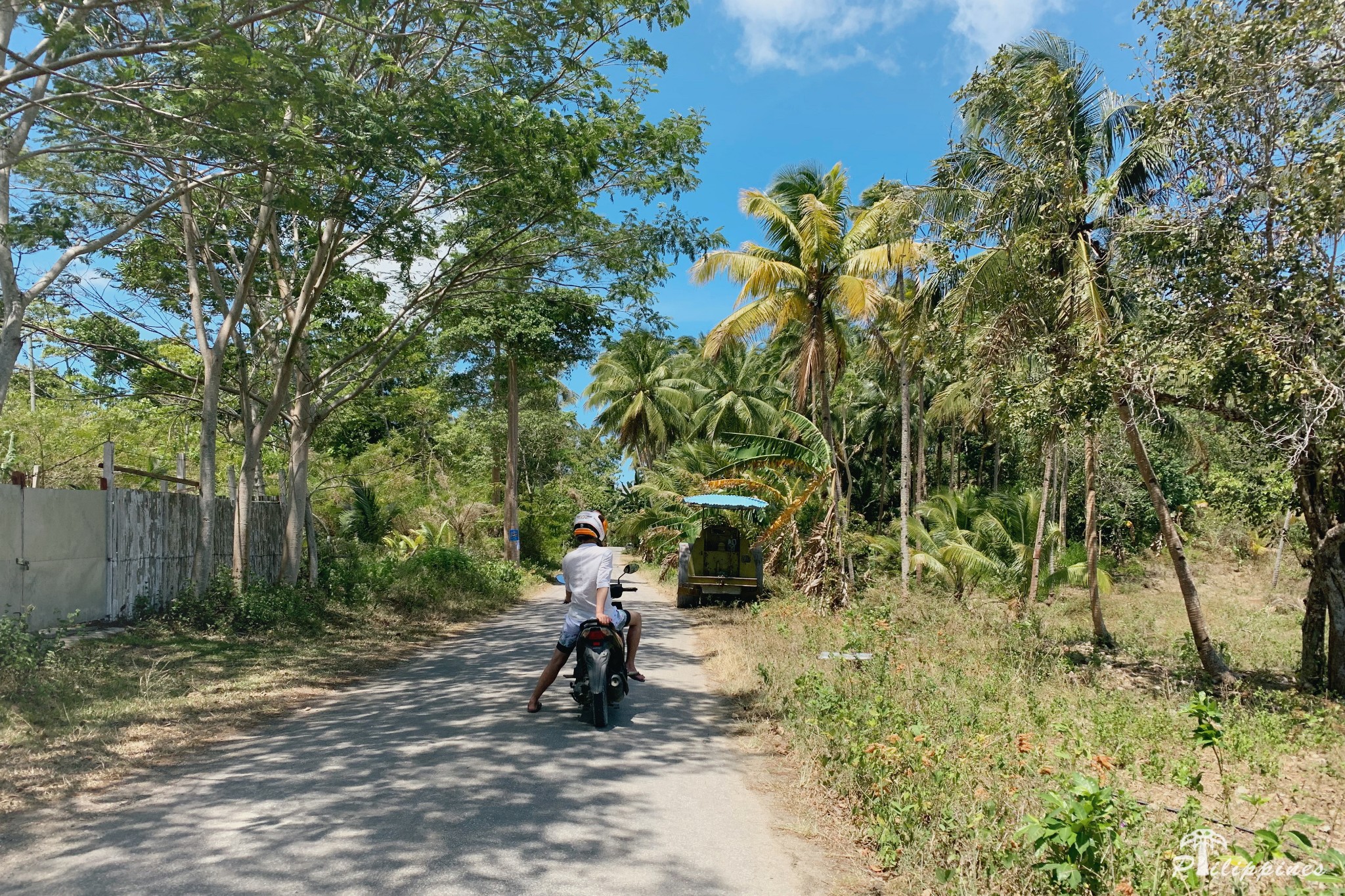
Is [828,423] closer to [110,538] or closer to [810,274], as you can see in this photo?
[810,274]

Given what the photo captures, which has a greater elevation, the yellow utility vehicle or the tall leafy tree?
the tall leafy tree

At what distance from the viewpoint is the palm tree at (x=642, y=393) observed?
4194 cm

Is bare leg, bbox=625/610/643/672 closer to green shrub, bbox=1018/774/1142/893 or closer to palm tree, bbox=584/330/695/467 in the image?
green shrub, bbox=1018/774/1142/893

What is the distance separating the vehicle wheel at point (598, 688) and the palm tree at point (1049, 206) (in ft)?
19.3

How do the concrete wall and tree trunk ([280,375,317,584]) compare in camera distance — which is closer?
the concrete wall

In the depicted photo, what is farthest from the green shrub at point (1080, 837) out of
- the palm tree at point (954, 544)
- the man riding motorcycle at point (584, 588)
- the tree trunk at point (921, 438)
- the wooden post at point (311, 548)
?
the tree trunk at point (921, 438)

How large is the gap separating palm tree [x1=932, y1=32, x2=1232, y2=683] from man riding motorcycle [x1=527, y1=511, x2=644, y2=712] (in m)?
5.45

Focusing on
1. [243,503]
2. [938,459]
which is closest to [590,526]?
[243,503]

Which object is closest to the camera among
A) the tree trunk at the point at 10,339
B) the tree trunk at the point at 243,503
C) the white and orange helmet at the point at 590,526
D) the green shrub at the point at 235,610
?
the white and orange helmet at the point at 590,526

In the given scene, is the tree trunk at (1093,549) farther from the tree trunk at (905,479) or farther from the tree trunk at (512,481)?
the tree trunk at (512,481)

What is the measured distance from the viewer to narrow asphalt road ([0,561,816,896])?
419cm

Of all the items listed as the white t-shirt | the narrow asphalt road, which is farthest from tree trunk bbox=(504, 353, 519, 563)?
the white t-shirt

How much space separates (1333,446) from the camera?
7.72m

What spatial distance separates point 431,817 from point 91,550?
8.51 meters
